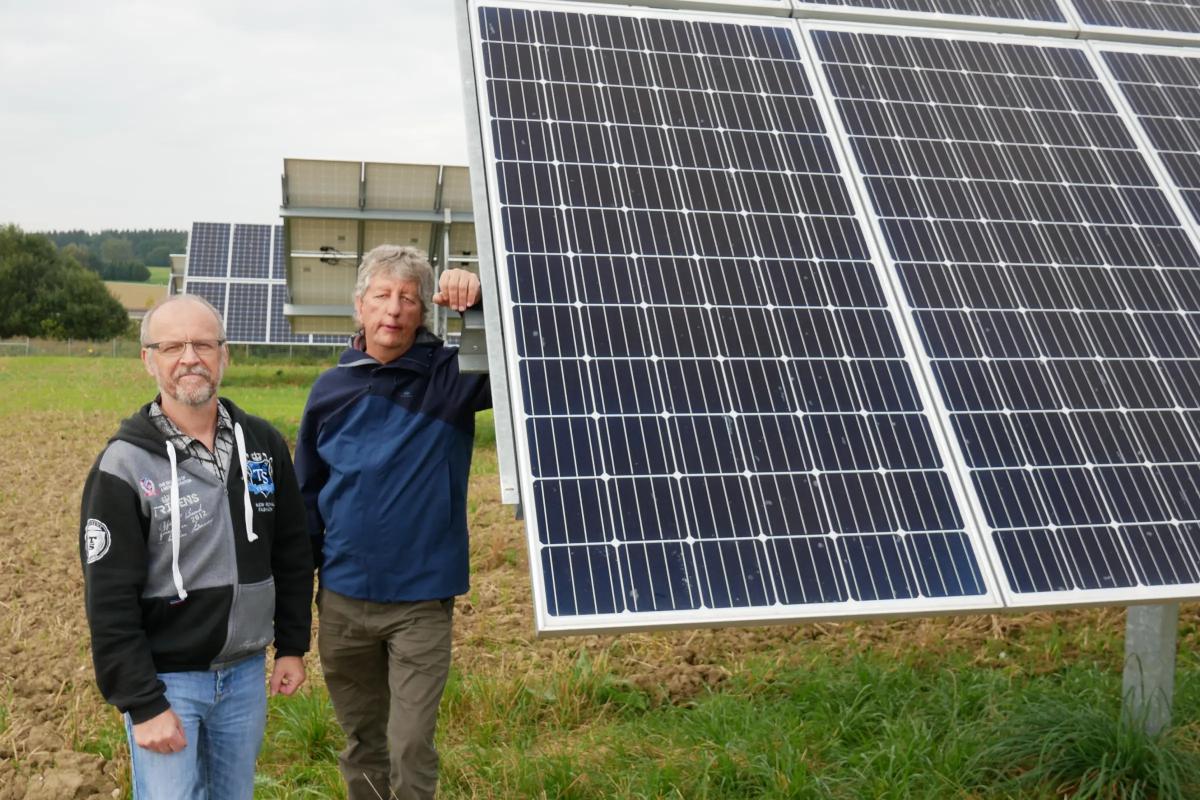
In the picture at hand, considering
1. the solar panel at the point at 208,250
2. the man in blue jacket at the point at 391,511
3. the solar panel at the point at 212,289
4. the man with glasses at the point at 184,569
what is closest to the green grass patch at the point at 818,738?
the man in blue jacket at the point at 391,511

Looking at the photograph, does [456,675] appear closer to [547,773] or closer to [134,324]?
[547,773]

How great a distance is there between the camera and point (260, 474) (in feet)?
14.6

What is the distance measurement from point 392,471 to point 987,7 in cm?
492

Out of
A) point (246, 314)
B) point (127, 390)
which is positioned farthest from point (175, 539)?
point (246, 314)

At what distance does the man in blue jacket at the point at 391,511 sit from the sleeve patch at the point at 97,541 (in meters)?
1.32

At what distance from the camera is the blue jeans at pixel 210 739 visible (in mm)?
4070

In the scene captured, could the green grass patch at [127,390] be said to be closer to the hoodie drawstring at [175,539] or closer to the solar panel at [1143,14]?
the solar panel at [1143,14]

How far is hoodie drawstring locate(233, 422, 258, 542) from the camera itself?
4.32 meters

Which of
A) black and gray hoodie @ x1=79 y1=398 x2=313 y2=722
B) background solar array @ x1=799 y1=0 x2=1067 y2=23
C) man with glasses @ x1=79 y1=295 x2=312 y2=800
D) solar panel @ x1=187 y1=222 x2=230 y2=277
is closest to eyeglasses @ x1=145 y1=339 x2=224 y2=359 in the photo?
man with glasses @ x1=79 y1=295 x2=312 y2=800

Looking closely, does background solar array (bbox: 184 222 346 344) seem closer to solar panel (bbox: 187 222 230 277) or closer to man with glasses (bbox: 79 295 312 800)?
solar panel (bbox: 187 222 230 277)

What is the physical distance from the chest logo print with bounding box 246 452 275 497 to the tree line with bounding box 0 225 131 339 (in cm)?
7034

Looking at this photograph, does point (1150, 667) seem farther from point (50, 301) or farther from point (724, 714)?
point (50, 301)

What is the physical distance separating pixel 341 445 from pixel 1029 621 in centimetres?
564

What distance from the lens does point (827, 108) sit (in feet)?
20.1
